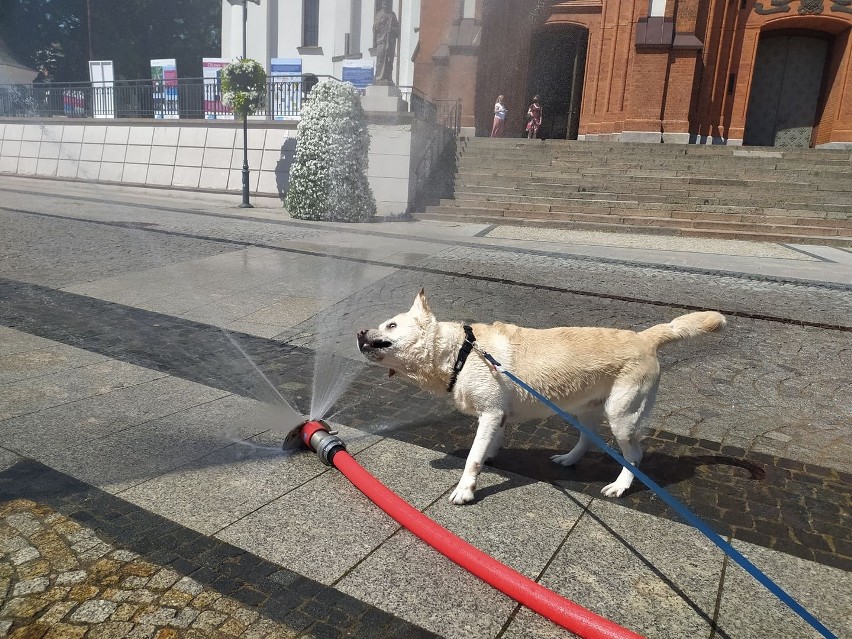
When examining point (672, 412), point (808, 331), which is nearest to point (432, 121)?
point (808, 331)

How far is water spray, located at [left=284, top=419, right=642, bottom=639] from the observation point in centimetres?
247

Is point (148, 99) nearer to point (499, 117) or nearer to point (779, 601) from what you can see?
point (499, 117)

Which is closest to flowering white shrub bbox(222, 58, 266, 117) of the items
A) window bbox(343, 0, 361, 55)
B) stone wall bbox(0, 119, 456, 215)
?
stone wall bbox(0, 119, 456, 215)

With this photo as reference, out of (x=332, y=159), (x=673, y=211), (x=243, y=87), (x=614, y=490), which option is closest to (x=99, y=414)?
(x=614, y=490)

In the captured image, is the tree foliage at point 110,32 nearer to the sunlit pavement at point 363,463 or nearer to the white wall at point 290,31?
the white wall at point 290,31

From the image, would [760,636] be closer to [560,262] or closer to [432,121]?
[560,262]

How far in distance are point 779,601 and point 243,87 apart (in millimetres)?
19084

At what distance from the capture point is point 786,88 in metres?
24.0

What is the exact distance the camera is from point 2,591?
259 centimetres

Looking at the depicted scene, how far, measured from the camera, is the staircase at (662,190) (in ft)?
50.9

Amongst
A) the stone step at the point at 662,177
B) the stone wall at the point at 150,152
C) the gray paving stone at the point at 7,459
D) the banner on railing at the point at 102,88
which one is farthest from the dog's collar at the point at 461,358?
the banner on railing at the point at 102,88

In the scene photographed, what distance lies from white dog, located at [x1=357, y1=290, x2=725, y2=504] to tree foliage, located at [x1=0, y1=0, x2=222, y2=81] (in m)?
15.5

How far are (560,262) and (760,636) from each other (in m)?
8.82

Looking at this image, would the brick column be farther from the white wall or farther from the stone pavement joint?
the stone pavement joint
